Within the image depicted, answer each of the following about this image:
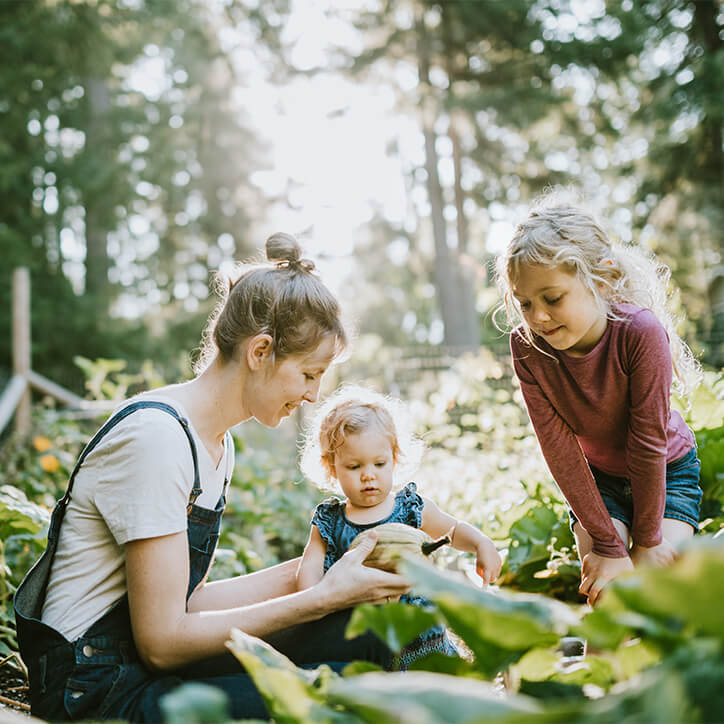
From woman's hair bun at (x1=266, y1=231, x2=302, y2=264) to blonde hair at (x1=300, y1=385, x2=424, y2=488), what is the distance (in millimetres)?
480

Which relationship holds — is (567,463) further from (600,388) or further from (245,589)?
(245,589)

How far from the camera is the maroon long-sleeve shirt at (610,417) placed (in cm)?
209

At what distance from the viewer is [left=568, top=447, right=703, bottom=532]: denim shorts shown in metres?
2.22

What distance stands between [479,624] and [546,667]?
0.33m

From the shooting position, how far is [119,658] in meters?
1.59

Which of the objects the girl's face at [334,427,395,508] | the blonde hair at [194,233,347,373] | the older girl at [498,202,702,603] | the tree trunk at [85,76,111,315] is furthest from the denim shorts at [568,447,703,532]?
the tree trunk at [85,76,111,315]

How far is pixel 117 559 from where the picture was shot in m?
1.64

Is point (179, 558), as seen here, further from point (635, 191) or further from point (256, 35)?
point (256, 35)

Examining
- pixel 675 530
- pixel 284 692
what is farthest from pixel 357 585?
pixel 675 530

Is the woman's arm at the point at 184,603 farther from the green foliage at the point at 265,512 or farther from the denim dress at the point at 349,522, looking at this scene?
the green foliage at the point at 265,512

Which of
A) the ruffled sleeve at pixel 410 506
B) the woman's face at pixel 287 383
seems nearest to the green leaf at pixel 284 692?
the woman's face at pixel 287 383

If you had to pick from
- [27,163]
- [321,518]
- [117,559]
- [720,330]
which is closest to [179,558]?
[117,559]

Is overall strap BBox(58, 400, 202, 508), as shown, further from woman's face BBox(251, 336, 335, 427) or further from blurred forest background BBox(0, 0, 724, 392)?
blurred forest background BBox(0, 0, 724, 392)

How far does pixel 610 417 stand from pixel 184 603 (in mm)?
1381
